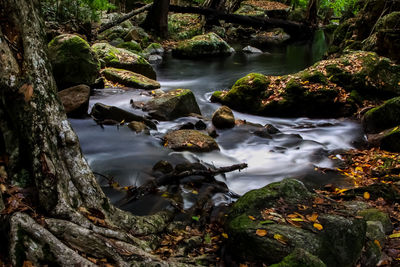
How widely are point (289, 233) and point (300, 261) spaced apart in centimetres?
50

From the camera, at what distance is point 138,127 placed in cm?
766

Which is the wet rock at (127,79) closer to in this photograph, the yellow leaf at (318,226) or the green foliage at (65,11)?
the green foliage at (65,11)

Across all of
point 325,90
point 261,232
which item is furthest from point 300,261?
point 325,90

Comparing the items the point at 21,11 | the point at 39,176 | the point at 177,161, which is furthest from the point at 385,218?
the point at 21,11

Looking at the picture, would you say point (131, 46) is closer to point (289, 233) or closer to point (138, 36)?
point (138, 36)

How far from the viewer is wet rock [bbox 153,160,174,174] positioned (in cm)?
578

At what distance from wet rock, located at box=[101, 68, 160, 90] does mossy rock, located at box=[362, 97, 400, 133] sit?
23.1 feet

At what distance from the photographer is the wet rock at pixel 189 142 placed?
6.94 metres

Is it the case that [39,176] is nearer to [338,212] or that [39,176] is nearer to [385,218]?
[338,212]

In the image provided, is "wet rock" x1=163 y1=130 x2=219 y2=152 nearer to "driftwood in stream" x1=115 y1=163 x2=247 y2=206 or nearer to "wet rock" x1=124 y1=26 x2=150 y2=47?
"driftwood in stream" x1=115 y1=163 x2=247 y2=206

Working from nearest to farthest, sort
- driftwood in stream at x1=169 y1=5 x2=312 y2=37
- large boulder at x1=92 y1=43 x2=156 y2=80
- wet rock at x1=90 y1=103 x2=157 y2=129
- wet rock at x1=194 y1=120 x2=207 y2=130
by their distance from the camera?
wet rock at x1=90 y1=103 x2=157 y2=129, wet rock at x1=194 y1=120 x2=207 y2=130, large boulder at x1=92 y1=43 x2=156 y2=80, driftwood in stream at x1=169 y1=5 x2=312 y2=37

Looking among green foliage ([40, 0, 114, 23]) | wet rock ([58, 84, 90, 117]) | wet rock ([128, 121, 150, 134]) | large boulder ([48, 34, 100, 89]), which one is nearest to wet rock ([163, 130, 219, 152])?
wet rock ([128, 121, 150, 134])

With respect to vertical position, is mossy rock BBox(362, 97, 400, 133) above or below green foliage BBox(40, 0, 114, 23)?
below

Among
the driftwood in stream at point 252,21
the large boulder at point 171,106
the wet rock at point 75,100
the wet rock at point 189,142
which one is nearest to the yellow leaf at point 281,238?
the wet rock at point 189,142
